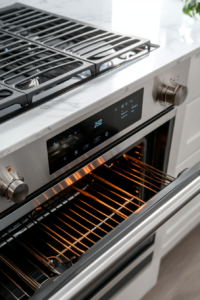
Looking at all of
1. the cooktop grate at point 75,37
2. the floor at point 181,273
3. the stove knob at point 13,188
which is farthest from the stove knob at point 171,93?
the floor at point 181,273

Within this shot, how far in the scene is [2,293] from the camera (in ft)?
2.65

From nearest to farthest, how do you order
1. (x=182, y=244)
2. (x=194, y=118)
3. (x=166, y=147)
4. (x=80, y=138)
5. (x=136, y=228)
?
(x=136, y=228)
(x=80, y=138)
(x=166, y=147)
(x=194, y=118)
(x=182, y=244)

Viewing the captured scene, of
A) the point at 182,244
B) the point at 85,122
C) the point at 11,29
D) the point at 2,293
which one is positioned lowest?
the point at 182,244

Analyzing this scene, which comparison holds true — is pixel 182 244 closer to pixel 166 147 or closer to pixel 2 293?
pixel 166 147

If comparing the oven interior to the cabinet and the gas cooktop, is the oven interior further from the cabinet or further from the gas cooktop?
the gas cooktop

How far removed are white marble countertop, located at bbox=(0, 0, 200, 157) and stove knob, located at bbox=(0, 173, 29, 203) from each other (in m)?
0.06

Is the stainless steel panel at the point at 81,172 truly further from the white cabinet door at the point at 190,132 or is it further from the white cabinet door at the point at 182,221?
the white cabinet door at the point at 182,221

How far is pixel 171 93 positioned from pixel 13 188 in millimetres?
498

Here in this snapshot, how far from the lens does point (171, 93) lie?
91 cm

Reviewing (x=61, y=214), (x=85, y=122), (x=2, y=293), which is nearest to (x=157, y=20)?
(x=85, y=122)

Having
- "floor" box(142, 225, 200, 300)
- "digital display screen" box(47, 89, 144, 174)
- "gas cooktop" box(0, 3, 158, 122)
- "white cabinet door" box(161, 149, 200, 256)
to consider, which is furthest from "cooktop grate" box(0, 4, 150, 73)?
"floor" box(142, 225, 200, 300)

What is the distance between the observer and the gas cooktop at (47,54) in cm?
71

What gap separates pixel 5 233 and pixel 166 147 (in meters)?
0.53

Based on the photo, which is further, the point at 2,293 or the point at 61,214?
the point at 61,214
